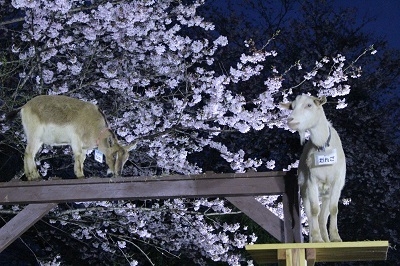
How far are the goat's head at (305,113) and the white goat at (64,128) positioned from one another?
1856mm

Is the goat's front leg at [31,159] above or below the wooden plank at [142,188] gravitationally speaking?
above

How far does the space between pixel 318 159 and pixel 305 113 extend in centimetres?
33

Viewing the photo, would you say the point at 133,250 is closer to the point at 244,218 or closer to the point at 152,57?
the point at 244,218

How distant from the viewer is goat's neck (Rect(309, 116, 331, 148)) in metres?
5.35

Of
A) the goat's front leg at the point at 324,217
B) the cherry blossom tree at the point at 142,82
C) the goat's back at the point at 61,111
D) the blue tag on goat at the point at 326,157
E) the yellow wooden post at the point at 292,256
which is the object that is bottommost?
the yellow wooden post at the point at 292,256

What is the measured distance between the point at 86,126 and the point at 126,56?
10.6ft

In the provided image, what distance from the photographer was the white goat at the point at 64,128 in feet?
21.0

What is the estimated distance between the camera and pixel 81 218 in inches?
419

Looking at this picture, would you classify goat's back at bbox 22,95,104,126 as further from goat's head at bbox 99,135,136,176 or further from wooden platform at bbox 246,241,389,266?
wooden platform at bbox 246,241,389,266

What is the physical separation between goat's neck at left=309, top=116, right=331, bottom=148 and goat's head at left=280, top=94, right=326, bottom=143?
26mm

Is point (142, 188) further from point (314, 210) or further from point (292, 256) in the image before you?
point (292, 256)

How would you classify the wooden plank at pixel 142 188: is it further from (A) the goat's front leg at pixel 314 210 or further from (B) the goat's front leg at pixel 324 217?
(A) the goat's front leg at pixel 314 210

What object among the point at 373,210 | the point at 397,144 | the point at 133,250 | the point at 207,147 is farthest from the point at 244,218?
the point at 397,144

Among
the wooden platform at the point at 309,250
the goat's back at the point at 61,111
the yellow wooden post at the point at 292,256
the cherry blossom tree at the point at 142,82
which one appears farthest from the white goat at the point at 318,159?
the cherry blossom tree at the point at 142,82
